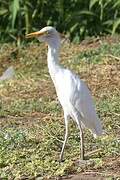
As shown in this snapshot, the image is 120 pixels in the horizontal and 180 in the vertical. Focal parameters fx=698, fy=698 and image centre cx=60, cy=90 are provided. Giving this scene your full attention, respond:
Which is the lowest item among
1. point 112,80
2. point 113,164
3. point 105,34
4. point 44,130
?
point 113,164

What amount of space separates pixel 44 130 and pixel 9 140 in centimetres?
57

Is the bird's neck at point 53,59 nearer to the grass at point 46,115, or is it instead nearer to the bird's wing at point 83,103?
the bird's wing at point 83,103

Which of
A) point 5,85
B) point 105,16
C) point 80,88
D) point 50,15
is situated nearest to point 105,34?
point 105,16

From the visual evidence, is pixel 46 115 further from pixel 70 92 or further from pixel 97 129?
pixel 70 92

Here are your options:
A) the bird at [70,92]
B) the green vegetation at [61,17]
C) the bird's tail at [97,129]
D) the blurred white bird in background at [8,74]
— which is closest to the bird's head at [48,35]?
the bird at [70,92]

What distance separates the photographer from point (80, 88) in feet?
20.0

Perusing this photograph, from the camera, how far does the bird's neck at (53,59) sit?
241 inches

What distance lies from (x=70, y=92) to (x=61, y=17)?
681 centimetres

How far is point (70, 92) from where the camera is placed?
6.07m

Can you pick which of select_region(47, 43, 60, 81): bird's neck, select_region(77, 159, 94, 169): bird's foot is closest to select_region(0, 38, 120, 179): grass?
select_region(77, 159, 94, 169): bird's foot

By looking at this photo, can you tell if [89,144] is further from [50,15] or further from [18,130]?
[50,15]

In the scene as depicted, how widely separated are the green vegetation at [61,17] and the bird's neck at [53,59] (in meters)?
5.53

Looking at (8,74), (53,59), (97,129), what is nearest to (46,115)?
(97,129)

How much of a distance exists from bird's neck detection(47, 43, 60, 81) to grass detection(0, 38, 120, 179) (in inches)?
29.9
